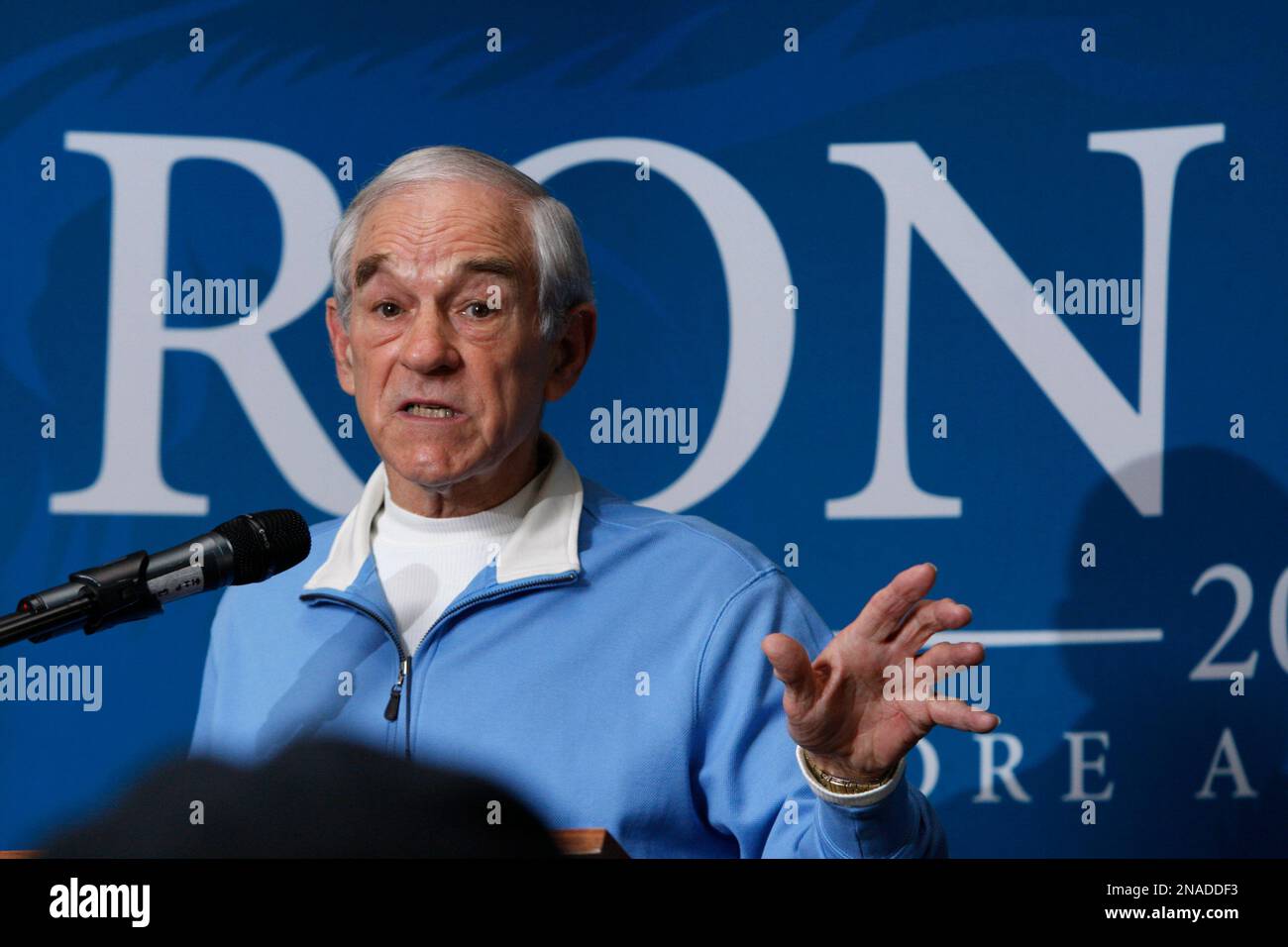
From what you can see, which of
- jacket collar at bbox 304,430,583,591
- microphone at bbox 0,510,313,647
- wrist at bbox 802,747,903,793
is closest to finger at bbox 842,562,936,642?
wrist at bbox 802,747,903,793

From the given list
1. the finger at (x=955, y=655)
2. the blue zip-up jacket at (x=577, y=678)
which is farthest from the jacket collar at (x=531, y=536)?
the finger at (x=955, y=655)

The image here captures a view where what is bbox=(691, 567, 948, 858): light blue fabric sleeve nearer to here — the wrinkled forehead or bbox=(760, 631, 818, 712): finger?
bbox=(760, 631, 818, 712): finger

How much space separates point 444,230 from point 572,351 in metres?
0.24

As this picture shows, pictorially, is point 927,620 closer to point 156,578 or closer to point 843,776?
point 843,776

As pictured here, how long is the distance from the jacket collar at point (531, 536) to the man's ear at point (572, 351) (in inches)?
2.8

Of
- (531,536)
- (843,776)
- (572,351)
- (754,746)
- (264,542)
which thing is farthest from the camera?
(572,351)

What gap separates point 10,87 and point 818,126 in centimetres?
126

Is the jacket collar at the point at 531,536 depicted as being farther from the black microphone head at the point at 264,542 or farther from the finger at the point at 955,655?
the finger at the point at 955,655

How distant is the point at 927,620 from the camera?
4.22ft

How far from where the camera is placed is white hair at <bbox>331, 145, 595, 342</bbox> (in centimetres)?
169

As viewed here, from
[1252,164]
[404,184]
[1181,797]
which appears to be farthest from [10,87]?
[1181,797]

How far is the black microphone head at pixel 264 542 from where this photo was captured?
120 centimetres

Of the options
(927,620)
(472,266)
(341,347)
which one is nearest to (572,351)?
(472,266)

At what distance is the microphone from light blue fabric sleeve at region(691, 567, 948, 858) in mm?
558
